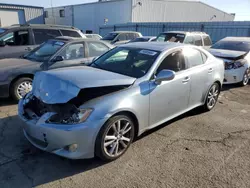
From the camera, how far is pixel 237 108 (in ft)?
18.0

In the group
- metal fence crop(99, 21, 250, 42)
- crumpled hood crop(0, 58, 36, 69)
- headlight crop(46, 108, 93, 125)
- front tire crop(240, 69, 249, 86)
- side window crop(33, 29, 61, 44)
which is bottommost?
front tire crop(240, 69, 249, 86)

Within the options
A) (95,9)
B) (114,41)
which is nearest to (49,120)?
(114,41)

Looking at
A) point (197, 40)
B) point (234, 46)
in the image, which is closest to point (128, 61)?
point (234, 46)

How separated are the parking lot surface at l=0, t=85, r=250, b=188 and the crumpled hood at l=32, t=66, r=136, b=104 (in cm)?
92

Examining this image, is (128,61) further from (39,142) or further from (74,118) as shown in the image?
(39,142)

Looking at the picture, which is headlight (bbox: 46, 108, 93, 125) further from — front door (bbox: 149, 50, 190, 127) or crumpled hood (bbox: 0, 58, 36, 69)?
crumpled hood (bbox: 0, 58, 36, 69)

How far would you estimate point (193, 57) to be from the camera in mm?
4449

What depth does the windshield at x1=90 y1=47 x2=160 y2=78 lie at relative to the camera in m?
3.68

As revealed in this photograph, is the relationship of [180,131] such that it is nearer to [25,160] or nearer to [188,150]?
[188,150]

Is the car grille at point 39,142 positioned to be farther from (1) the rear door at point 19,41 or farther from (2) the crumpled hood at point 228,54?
(2) the crumpled hood at point 228,54

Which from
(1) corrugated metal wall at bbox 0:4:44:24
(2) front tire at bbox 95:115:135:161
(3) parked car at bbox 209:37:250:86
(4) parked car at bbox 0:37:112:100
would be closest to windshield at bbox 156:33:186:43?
(3) parked car at bbox 209:37:250:86

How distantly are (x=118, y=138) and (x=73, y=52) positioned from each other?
3.56 m

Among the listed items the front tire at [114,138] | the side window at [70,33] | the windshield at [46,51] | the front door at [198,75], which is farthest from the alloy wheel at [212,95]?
the side window at [70,33]

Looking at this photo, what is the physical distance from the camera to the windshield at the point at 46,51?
19.0 feet
